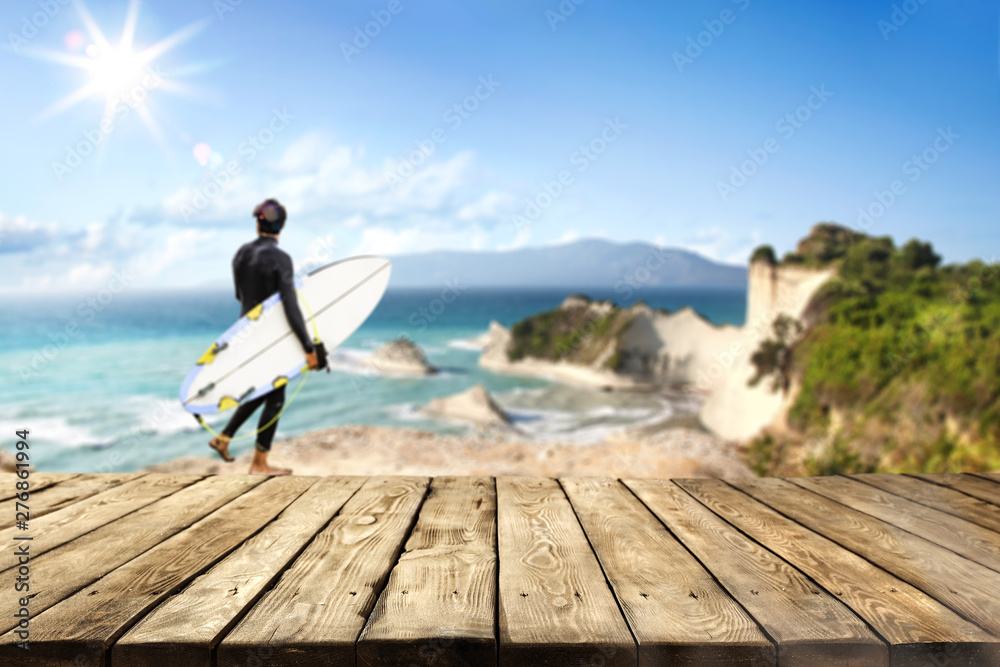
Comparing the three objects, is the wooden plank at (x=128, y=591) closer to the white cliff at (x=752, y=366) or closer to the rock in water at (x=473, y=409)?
the rock in water at (x=473, y=409)

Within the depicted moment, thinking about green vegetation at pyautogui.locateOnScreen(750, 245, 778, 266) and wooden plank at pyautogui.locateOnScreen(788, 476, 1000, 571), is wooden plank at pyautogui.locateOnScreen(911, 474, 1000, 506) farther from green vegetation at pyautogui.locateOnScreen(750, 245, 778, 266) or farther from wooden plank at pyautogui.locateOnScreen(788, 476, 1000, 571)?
green vegetation at pyautogui.locateOnScreen(750, 245, 778, 266)

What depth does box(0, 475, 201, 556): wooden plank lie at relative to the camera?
5.97 feet

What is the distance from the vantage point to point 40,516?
80.6 inches

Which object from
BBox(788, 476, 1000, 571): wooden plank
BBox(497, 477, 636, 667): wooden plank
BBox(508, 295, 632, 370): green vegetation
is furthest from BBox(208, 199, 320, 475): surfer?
BBox(508, 295, 632, 370): green vegetation

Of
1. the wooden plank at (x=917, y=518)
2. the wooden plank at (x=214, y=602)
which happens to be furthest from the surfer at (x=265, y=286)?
the wooden plank at (x=917, y=518)

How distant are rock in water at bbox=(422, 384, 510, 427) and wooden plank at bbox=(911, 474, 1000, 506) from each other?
61.7ft

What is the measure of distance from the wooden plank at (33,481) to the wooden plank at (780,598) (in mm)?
2556

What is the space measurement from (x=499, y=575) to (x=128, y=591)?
0.93 meters

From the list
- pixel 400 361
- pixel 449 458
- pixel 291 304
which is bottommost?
pixel 449 458

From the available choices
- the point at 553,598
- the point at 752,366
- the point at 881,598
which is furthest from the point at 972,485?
the point at 752,366

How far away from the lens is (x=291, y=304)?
4.63 metres

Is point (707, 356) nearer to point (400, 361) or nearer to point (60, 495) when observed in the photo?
point (400, 361)

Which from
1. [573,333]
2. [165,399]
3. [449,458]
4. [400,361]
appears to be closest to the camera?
[449,458]

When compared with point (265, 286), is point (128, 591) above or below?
below
